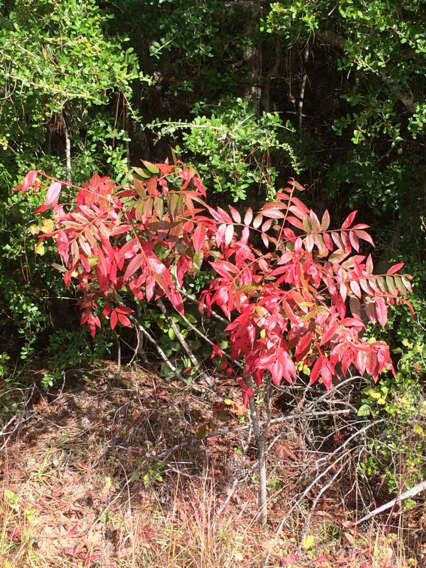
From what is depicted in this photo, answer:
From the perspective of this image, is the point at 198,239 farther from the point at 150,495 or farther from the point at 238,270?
the point at 150,495

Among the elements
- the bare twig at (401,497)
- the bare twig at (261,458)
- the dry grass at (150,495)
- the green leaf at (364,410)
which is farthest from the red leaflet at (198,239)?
the bare twig at (401,497)

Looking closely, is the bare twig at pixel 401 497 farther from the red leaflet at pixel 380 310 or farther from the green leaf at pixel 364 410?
the red leaflet at pixel 380 310

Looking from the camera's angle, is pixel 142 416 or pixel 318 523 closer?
pixel 318 523

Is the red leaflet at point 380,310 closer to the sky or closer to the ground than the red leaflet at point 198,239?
closer to the ground

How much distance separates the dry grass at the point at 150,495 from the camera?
108 inches

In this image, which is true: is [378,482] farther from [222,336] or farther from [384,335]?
[222,336]

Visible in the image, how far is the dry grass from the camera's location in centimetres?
275

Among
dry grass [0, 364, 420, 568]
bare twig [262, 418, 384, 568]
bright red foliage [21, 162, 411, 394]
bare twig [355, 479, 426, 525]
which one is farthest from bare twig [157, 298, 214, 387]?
bare twig [355, 479, 426, 525]

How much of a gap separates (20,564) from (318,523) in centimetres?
144

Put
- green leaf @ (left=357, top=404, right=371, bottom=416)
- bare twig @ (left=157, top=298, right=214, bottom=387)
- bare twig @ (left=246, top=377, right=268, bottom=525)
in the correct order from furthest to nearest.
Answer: bare twig @ (left=157, top=298, right=214, bottom=387), green leaf @ (left=357, top=404, right=371, bottom=416), bare twig @ (left=246, top=377, right=268, bottom=525)

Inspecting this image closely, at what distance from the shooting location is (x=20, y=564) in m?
2.65

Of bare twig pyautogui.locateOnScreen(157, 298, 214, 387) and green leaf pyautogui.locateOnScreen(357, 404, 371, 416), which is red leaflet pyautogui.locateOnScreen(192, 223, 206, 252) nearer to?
bare twig pyautogui.locateOnScreen(157, 298, 214, 387)

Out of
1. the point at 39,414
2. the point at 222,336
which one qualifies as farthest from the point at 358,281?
the point at 39,414

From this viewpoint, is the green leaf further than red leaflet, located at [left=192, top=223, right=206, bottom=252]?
Yes
